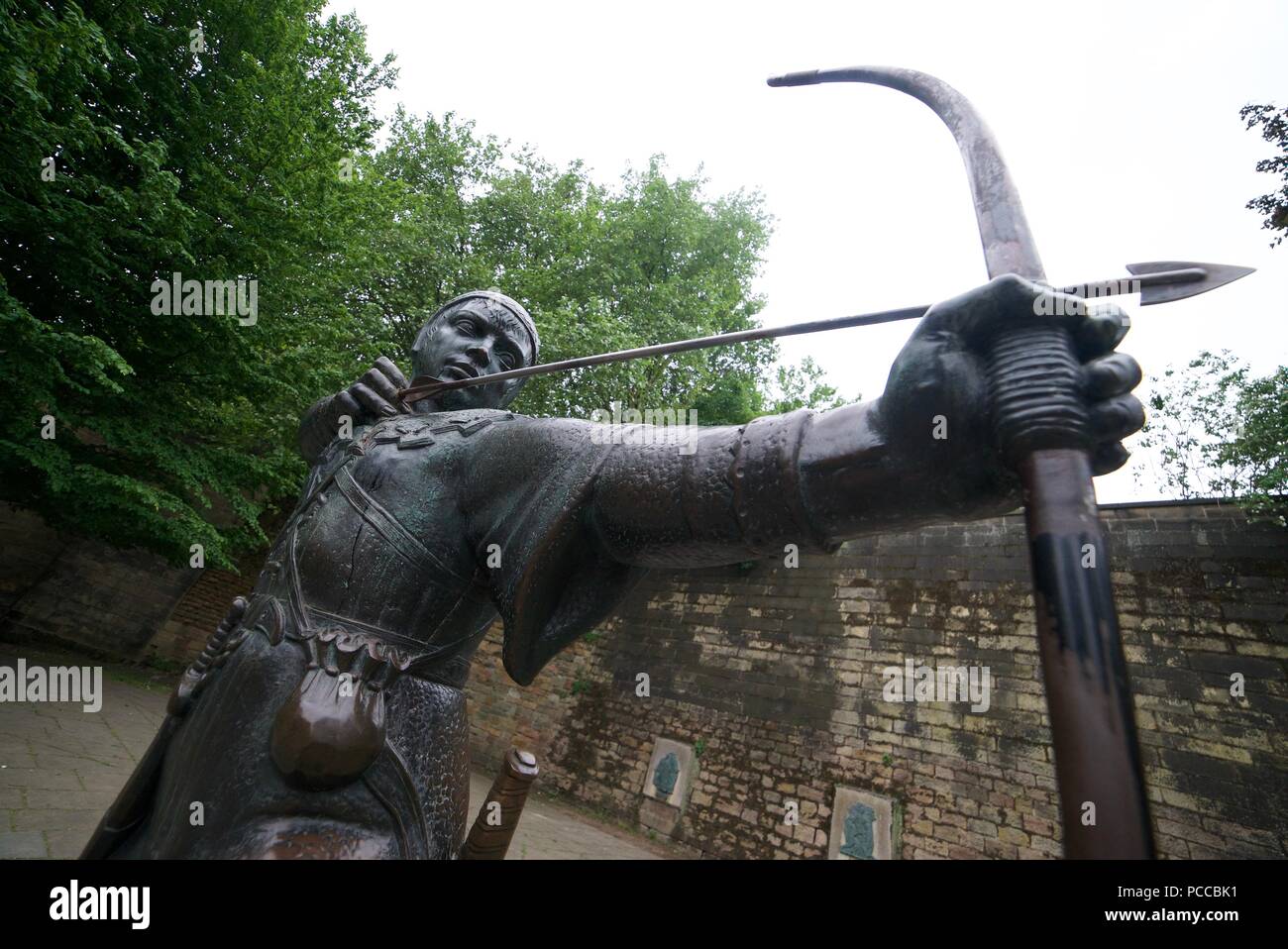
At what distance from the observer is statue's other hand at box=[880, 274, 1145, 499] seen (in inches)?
31.3

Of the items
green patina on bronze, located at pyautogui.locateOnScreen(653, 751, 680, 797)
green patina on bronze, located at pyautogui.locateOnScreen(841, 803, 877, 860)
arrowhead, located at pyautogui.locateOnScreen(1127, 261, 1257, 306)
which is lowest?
green patina on bronze, located at pyautogui.locateOnScreen(841, 803, 877, 860)

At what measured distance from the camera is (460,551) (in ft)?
4.54

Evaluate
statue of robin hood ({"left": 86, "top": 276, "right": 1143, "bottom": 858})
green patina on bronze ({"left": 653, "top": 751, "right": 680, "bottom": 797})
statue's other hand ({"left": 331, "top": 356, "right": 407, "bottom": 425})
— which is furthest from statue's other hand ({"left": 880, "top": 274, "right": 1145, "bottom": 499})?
green patina on bronze ({"left": 653, "top": 751, "right": 680, "bottom": 797})

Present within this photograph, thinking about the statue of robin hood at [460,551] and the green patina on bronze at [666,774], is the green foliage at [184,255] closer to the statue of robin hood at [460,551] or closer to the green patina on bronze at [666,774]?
the statue of robin hood at [460,551]

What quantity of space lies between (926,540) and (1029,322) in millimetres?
7074

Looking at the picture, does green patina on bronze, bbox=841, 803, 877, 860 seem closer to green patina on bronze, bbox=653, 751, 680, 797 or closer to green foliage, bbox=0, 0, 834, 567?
green patina on bronze, bbox=653, 751, 680, 797

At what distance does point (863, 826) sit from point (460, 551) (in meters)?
6.37

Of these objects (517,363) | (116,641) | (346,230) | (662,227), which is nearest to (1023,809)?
(517,363)

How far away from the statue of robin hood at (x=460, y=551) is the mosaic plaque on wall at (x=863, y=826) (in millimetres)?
6042

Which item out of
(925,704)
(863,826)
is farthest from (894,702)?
(863,826)

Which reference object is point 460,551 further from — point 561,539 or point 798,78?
point 798,78

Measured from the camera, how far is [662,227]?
519 inches

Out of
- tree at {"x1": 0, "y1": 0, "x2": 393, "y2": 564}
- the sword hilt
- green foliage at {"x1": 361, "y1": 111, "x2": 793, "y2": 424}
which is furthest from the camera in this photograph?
green foliage at {"x1": 361, "y1": 111, "x2": 793, "y2": 424}

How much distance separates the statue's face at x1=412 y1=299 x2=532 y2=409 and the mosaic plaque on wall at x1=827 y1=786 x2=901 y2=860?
5.99 m
